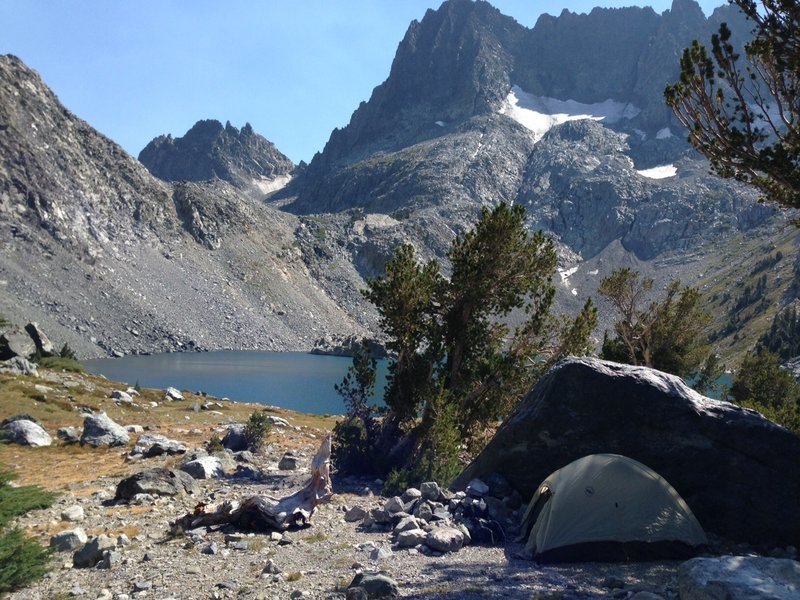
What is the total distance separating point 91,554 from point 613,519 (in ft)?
30.2

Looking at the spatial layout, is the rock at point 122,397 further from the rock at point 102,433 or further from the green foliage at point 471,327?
the green foliage at point 471,327

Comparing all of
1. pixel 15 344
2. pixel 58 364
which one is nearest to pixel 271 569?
pixel 15 344

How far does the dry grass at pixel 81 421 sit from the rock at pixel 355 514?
25.4 ft

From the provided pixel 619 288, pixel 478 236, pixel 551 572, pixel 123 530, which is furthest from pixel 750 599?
pixel 619 288

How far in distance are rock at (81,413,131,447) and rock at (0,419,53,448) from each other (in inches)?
51.7

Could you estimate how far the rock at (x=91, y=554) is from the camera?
35.9 feet

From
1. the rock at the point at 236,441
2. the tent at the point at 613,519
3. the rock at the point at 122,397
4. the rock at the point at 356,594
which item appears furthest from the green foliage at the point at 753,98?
the rock at the point at 122,397

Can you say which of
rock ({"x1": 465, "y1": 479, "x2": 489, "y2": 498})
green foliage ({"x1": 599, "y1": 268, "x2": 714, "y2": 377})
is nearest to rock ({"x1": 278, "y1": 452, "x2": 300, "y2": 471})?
rock ({"x1": 465, "y1": 479, "x2": 489, "y2": 498})

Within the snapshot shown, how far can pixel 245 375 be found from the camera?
94250 mm

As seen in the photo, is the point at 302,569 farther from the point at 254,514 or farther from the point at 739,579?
the point at 739,579

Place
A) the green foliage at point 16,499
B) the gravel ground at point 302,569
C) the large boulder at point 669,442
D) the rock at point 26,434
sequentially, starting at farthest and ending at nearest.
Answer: the rock at point 26,434
the large boulder at point 669,442
the green foliage at point 16,499
the gravel ground at point 302,569

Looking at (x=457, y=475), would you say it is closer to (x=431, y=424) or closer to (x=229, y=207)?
(x=431, y=424)

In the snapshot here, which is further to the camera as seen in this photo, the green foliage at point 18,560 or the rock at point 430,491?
the rock at point 430,491

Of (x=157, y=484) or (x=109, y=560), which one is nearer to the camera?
(x=109, y=560)
